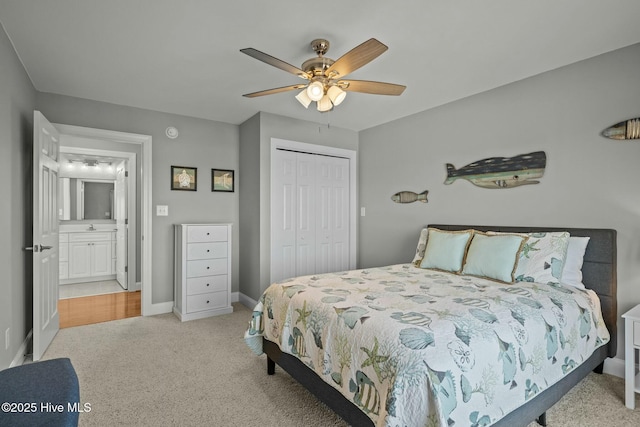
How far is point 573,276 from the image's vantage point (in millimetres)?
2471

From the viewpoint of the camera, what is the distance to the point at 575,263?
2488 millimetres

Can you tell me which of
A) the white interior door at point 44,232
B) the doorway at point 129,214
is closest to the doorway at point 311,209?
the doorway at point 129,214

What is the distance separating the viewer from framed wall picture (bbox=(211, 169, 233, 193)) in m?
4.30

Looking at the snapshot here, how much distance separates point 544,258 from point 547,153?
0.96 m

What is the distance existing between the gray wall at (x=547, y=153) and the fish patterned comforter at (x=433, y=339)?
0.73 metres

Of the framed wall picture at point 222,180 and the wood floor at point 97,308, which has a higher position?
the framed wall picture at point 222,180

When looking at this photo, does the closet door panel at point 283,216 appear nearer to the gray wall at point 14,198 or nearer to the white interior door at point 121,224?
the gray wall at point 14,198

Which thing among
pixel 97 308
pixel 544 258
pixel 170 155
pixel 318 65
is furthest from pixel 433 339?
pixel 97 308

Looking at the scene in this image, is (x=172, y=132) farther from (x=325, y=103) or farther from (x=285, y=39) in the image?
(x=325, y=103)

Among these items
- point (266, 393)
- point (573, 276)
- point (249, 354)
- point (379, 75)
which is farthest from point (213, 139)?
point (573, 276)

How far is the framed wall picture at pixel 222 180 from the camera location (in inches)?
169

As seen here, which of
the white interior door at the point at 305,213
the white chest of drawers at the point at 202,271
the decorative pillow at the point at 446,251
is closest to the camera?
the decorative pillow at the point at 446,251

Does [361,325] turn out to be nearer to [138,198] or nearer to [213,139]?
[213,139]

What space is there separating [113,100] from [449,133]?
3.70m
